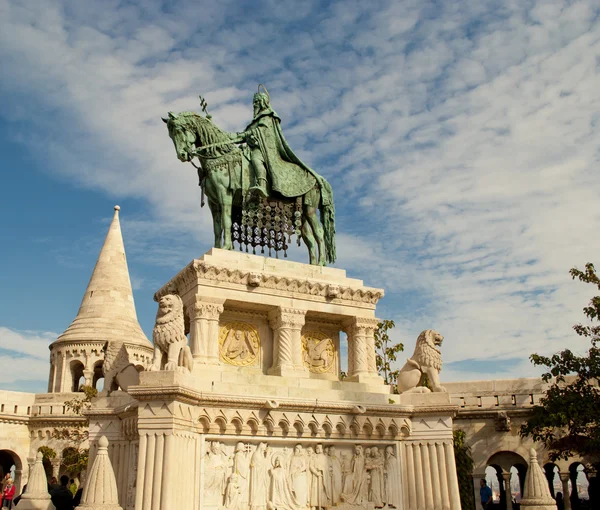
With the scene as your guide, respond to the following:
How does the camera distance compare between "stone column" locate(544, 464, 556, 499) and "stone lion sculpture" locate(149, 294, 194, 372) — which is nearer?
"stone lion sculpture" locate(149, 294, 194, 372)

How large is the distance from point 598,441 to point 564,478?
9031 mm

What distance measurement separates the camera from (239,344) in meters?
16.9

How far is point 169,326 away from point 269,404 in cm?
276

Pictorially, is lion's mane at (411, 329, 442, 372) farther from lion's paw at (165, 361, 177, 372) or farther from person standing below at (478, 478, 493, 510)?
person standing below at (478, 478, 493, 510)

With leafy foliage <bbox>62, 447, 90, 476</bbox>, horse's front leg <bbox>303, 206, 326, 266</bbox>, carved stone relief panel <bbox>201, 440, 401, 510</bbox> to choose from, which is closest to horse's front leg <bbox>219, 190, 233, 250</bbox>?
horse's front leg <bbox>303, 206, 326, 266</bbox>

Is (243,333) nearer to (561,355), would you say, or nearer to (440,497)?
(440,497)

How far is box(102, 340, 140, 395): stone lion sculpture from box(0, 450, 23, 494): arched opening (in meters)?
27.3

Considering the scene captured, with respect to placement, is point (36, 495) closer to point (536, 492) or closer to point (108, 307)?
point (536, 492)

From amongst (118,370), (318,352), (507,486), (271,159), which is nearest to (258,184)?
(271,159)

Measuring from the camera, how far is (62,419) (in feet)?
131

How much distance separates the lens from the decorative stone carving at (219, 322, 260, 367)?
54.4ft

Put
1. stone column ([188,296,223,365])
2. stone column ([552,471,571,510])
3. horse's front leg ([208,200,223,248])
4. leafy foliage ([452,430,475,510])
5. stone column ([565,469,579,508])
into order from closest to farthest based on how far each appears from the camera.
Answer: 1. stone column ([188,296,223,365])
2. horse's front leg ([208,200,223,248])
3. leafy foliage ([452,430,475,510])
4. stone column ([552,471,571,510])
5. stone column ([565,469,579,508])

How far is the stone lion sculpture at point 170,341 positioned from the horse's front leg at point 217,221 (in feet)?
12.9

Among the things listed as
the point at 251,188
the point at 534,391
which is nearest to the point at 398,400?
the point at 251,188
